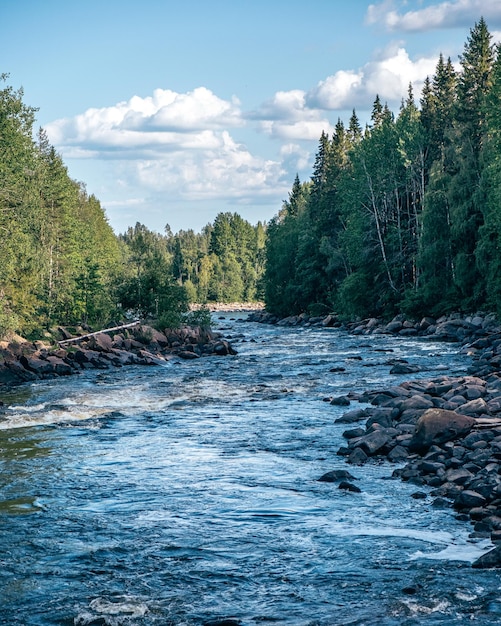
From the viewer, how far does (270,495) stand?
51.5 feet

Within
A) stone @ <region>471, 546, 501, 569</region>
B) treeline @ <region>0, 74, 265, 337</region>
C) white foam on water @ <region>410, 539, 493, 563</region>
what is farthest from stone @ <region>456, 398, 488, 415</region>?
treeline @ <region>0, 74, 265, 337</region>

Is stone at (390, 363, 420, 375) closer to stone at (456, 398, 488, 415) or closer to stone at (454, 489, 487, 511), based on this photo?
stone at (456, 398, 488, 415)

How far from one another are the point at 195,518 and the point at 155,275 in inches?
1528

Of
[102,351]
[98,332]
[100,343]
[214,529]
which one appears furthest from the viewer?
[98,332]

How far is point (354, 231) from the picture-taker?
64.4 m

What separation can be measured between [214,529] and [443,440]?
688 centimetres

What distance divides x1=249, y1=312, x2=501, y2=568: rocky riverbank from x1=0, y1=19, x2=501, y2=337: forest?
18862 millimetres

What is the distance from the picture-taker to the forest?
1697 inches

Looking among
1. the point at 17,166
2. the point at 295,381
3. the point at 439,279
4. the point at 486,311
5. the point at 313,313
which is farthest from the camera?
the point at 313,313

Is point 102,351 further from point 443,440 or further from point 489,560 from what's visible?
point 489,560

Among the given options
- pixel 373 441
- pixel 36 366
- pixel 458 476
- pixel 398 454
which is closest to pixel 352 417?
pixel 373 441

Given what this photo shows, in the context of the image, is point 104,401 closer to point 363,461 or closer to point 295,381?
point 295,381

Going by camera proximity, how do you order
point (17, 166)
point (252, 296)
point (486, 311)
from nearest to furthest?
point (17, 166)
point (486, 311)
point (252, 296)

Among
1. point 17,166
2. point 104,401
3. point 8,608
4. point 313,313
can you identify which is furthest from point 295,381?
point 313,313
